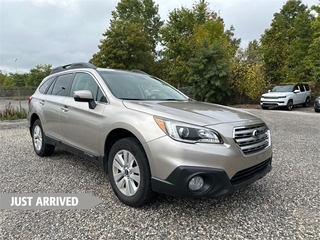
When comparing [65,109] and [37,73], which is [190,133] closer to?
[65,109]

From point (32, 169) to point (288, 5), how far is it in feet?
120

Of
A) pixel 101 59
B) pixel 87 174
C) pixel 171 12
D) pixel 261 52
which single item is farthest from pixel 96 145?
pixel 261 52

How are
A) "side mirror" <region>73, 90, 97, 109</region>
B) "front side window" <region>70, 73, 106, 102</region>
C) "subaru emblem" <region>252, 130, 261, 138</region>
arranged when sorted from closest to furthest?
"subaru emblem" <region>252, 130, 261, 138</region> → "side mirror" <region>73, 90, 97, 109</region> → "front side window" <region>70, 73, 106, 102</region>

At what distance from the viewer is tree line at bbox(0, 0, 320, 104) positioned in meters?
17.0

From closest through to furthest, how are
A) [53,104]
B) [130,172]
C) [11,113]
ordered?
[130,172] < [53,104] < [11,113]

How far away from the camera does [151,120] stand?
7.98ft

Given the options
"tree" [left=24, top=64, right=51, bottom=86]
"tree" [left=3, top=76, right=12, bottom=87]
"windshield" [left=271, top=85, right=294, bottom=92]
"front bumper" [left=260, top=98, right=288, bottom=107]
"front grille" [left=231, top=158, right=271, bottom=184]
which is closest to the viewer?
"front grille" [left=231, top=158, right=271, bottom=184]

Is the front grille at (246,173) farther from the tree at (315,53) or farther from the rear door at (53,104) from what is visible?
the tree at (315,53)

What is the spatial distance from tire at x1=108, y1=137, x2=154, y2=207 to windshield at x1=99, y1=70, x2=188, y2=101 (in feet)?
2.32

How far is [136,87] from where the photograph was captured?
3453mm

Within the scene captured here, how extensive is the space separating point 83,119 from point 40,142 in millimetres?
1853

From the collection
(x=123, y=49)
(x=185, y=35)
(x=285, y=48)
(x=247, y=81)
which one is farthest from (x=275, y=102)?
(x=123, y=49)

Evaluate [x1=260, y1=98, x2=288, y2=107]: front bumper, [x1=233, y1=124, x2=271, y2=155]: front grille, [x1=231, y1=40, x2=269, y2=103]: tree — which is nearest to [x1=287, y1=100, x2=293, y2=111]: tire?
[x1=260, y1=98, x2=288, y2=107]: front bumper

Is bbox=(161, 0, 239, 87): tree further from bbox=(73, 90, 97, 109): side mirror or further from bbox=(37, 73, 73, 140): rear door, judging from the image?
bbox=(73, 90, 97, 109): side mirror
